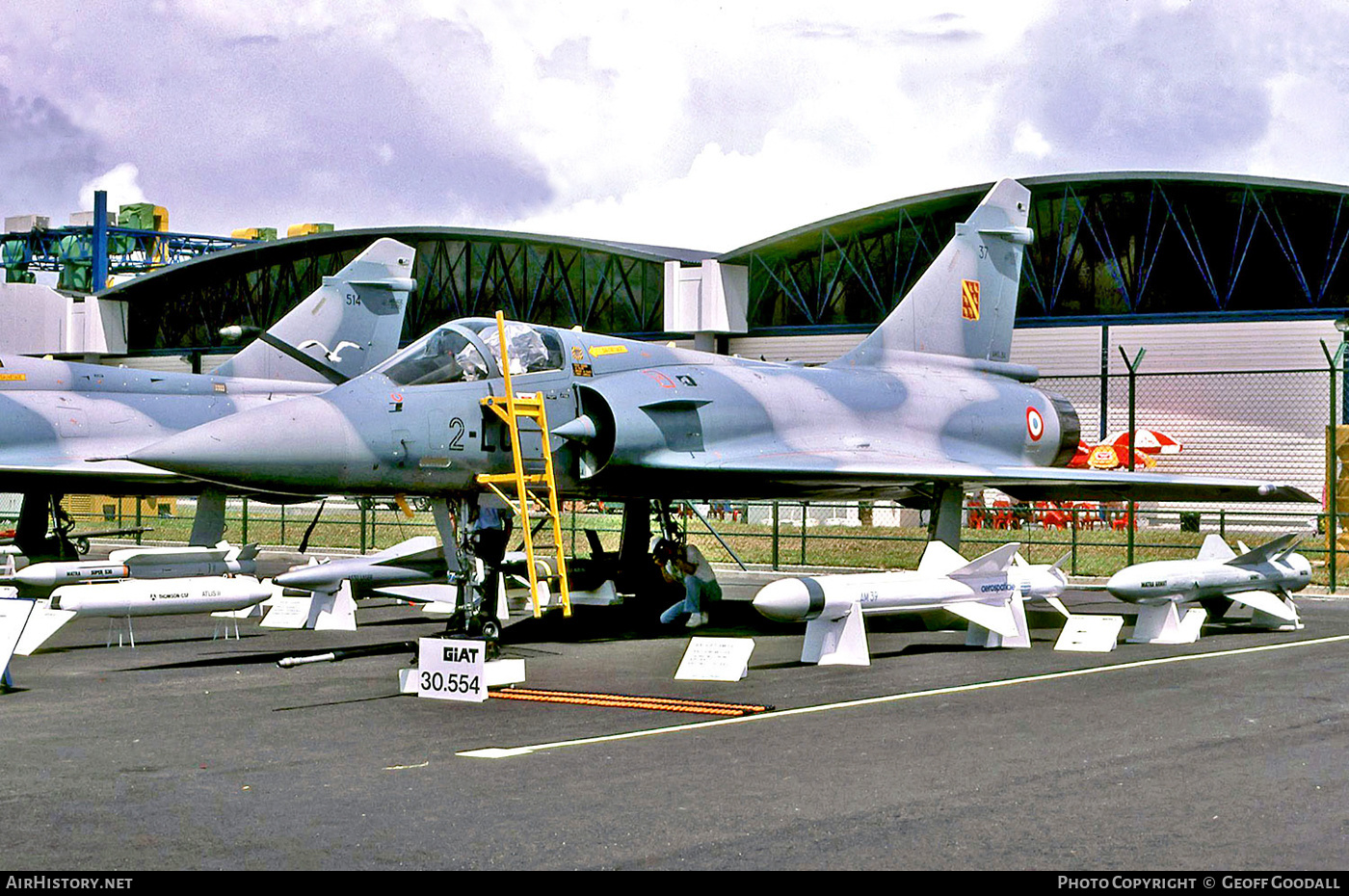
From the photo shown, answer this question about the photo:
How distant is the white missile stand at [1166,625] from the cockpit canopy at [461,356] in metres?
6.68

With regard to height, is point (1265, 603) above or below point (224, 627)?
above

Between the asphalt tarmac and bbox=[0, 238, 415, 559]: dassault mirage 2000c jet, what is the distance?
8669 mm

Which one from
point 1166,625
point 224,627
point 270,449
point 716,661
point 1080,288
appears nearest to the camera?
point 716,661

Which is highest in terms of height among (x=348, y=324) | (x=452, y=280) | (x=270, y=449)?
(x=452, y=280)

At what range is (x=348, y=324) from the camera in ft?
84.8

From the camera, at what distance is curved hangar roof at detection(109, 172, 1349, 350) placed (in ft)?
120

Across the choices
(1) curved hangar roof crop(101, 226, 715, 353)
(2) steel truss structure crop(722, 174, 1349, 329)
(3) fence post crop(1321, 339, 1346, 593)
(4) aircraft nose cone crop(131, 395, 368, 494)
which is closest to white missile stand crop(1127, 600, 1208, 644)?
(3) fence post crop(1321, 339, 1346, 593)

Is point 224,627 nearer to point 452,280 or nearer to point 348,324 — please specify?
point 348,324

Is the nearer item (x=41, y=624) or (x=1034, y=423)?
(x=41, y=624)

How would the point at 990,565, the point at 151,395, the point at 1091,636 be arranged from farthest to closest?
the point at 151,395 < the point at 990,565 < the point at 1091,636

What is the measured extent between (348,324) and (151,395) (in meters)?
3.68

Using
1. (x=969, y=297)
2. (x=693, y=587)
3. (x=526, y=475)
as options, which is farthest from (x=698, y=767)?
(x=969, y=297)

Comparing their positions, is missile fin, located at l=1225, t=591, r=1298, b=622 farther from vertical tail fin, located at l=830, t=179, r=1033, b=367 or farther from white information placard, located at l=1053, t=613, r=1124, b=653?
vertical tail fin, located at l=830, t=179, r=1033, b=367

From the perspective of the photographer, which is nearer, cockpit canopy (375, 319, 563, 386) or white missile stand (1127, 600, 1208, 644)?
cockpit canopy (375, 319, 563, 386)
